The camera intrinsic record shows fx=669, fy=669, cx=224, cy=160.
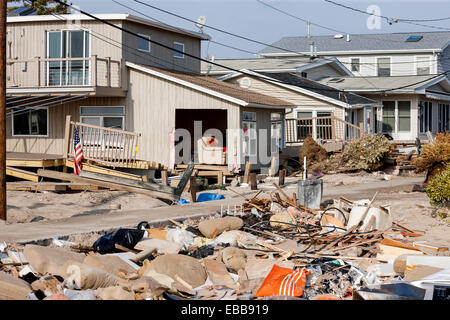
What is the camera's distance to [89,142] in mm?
26906

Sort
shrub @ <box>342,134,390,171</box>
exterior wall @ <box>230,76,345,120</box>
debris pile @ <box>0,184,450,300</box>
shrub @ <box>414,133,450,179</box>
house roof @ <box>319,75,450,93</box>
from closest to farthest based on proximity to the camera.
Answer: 1. debris pile @ <box>0,184,450,300</box>
2. shrub @ <box>414,133,450,179</box>
3. shrub @ <box>342,134,390,171</box>
4. exterior wall @ <box>230,76,345,120</box>
5. house roof @ <box>319,75,450,93</box>

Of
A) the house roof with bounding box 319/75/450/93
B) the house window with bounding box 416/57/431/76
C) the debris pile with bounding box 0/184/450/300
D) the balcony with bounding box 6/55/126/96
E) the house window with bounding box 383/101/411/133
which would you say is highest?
the house window with bounding box 416/57/431/76

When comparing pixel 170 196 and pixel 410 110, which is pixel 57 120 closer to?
pixel 170 196

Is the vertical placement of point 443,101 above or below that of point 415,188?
above

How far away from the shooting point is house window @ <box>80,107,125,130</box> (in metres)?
28.7

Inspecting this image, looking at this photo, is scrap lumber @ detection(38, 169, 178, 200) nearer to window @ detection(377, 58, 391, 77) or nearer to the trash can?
the trash can

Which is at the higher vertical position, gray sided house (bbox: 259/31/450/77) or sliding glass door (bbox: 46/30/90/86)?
gray sided house (bbox: 259/31/450/77)

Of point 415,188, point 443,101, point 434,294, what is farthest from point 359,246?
point 443,101

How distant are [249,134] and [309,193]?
10417 millimetres

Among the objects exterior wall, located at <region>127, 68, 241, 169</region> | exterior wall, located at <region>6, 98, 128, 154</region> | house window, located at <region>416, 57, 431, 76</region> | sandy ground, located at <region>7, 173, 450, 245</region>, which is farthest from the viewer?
house window, located at <region>416, 57, 431, 76</region>

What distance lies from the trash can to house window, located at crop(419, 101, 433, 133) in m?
24.3

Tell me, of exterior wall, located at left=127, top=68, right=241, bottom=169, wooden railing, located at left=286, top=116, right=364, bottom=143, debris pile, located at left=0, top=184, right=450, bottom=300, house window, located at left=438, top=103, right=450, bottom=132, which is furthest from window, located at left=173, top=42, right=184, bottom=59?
house window, located at left=438, top=103, right=450, bottom=132

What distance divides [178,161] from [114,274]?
18240mm

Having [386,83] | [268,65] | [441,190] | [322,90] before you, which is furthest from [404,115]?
[441,190]
